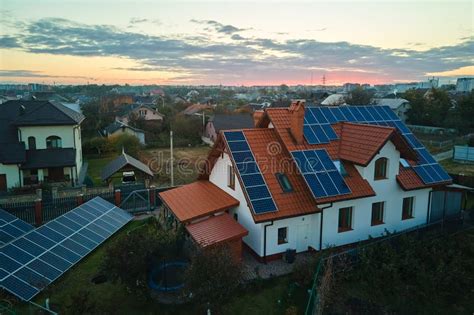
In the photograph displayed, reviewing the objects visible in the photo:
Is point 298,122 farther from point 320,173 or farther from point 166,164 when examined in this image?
point 166,164

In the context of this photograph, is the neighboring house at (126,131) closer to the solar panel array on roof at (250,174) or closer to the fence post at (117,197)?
the fence post at (117,197)

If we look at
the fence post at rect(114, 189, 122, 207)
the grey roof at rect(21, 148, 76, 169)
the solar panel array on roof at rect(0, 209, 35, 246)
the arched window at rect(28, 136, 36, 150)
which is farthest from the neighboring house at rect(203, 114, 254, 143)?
the solar panel array on roof at rect(0, 209, 35, 246)

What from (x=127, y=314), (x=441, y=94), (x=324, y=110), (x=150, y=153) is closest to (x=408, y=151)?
(x=324, y=110)

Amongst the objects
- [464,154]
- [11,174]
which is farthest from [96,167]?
[464,154]

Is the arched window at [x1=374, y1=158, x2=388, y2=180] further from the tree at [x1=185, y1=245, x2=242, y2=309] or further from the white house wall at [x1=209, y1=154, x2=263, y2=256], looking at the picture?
the tree at [x1=185, y1=245, x2=242, y2=309]

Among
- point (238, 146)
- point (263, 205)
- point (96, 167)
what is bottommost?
point (96, 167)

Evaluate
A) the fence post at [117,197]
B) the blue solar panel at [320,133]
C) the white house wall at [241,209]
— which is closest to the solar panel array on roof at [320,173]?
the blue solar panel at [320,133]

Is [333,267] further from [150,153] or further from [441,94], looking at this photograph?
[441,94]
